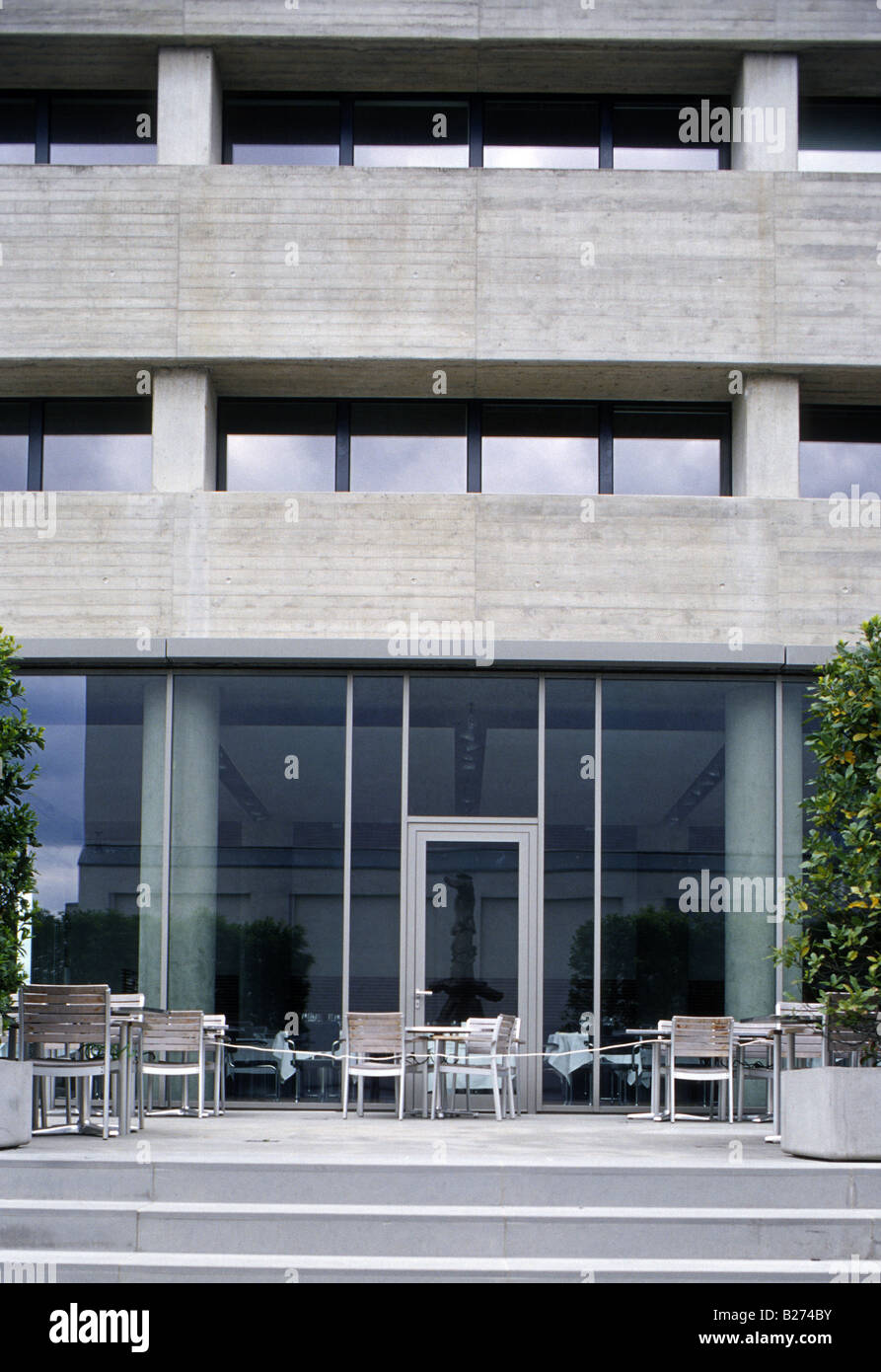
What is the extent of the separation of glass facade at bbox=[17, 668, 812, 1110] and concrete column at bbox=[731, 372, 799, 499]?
1.89 metres

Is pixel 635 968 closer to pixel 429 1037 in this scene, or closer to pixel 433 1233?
pixel 429 1037

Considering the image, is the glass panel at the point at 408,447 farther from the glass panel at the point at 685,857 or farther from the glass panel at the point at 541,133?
the glass panel at the point at 685,857

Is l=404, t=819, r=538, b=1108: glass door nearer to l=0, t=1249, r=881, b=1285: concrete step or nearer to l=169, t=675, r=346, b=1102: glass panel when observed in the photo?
l=169, t=675, r=346, b=1102: glass panel

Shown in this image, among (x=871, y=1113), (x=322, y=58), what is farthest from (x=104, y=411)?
(x=871, y=1113)

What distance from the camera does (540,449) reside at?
53.4ft

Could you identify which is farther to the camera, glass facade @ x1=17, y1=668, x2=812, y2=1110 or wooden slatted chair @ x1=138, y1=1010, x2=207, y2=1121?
glass facade @ x1=17, y1=668, x2=812, y2=1110

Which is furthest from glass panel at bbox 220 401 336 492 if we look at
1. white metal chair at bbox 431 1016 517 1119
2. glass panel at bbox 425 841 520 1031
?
white metal chair at bbox 431 1016 517 1119

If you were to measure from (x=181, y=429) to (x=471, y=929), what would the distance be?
5.36m

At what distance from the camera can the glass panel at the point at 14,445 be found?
16.3 m

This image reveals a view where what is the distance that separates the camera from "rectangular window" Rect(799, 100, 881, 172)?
54.3 feet
